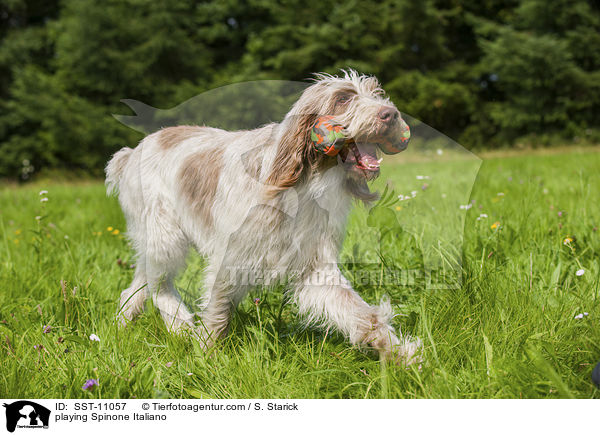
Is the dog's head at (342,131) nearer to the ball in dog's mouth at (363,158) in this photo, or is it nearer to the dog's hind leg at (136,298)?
the ball in dog's mouth at (363,158)

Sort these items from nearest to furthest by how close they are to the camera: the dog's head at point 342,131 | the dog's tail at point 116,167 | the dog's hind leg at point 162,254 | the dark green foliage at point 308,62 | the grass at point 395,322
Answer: the grass at point 395,322, the dog's head at point 342,131, the dog's hind leg at point 162,254, the dog's tail at point 116,167, the dark green foliage at point 308,62

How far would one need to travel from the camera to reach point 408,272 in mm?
3363

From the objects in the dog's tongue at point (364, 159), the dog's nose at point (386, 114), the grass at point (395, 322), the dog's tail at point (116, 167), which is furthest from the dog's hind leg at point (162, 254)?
the dog's nose at point (386, 114)

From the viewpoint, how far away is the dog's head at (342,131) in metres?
2.28

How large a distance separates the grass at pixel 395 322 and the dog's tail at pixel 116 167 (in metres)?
0.73

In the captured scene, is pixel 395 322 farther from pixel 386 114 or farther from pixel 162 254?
pixel 162 254

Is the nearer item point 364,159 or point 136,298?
point 364,159

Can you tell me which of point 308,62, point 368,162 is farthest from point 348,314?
point 308,62

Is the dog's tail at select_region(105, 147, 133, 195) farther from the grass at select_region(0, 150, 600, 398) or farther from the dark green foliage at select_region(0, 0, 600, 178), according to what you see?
the dark green foliage at select_region(0, 0, 600, 178)

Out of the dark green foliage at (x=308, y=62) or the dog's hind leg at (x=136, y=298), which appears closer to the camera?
the dog's hind leg at (x=136, y=298)

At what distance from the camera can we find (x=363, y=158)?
92.2 inches

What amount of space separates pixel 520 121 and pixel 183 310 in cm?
1723
